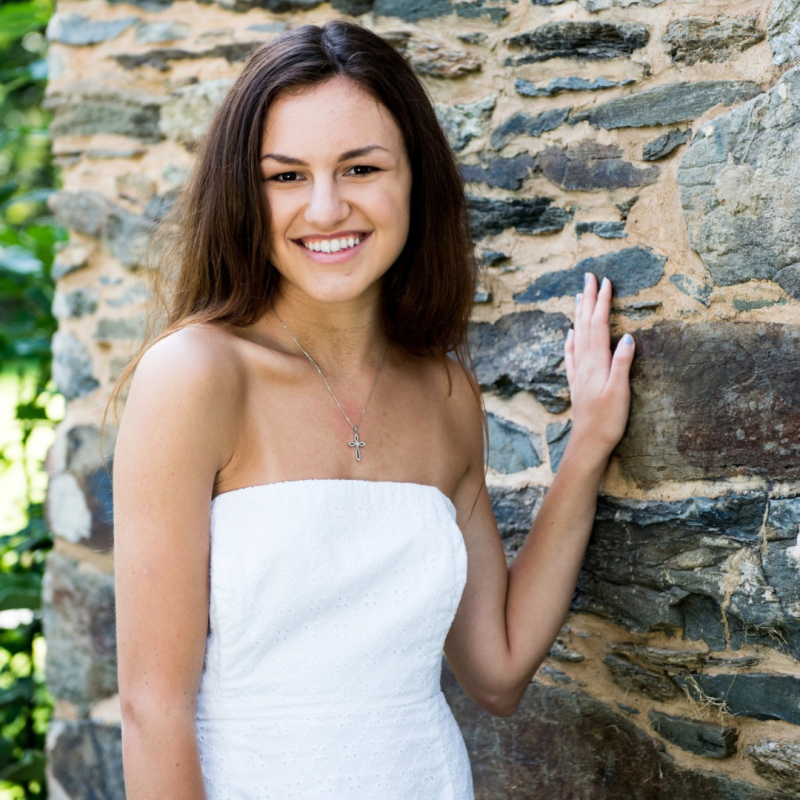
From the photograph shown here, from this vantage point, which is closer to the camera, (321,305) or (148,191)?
(321,305)

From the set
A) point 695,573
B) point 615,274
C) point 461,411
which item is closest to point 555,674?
point 695,573

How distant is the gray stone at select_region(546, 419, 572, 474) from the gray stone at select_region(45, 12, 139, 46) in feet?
5.51

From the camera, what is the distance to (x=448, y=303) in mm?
1953

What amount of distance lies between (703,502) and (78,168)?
205 centimetres

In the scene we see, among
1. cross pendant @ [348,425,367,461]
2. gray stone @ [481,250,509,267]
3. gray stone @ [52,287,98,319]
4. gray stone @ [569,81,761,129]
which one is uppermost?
gray stone @ [569,81,761,129]

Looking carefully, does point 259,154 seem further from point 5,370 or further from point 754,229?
point 5,370

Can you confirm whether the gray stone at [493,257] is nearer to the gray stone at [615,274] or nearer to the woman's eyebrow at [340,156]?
the gray stone at [615,274]

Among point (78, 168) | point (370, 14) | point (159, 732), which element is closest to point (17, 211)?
point (78, 168)

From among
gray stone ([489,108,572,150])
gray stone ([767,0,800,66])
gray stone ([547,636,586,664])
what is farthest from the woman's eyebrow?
gray stone ([547,636,586,664])

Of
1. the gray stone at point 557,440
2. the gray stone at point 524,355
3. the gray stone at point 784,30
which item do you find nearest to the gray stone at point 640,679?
the gray stone at point 557,440

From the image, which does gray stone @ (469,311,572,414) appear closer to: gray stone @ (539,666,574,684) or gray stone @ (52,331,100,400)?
gray stone @ (539,666,574,684)

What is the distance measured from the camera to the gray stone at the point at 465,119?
2059 mm

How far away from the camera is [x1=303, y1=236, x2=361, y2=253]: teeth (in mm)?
1620

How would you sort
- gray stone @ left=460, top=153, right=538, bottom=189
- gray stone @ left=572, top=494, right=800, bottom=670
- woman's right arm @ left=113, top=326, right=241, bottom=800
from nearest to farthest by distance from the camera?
woman's right arm @ left=113, top=326, right=241, bottom=800 → gray stone @ left=572, top=494, right=800, bottom=670 → gray stone @ left=460, top=153, right=538, bottom=189
